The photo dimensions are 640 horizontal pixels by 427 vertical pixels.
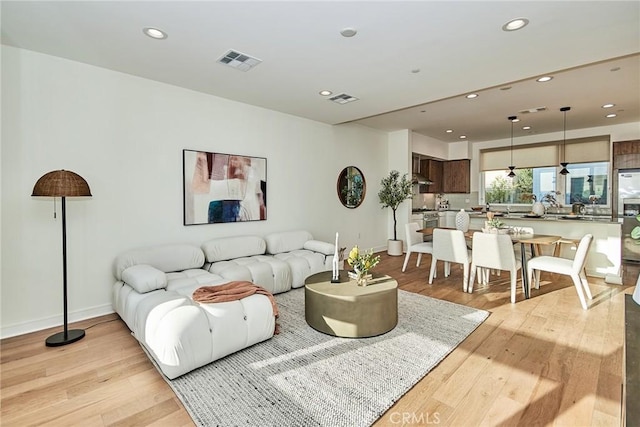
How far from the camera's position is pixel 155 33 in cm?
272

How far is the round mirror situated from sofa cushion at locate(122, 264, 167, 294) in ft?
13.0

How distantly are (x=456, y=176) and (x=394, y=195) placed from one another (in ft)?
9.64

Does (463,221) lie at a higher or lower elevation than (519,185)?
lower

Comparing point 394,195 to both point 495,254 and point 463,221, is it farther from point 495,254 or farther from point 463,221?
point 495,254

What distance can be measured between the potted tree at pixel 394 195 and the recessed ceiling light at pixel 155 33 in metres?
5.31

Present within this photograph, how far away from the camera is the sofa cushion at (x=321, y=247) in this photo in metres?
4.79

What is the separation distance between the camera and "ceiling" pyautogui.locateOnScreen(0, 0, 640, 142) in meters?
2.37

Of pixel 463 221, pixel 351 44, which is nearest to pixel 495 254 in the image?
pixel 463 221

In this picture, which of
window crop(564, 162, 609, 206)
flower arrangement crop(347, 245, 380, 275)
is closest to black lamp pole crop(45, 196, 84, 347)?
flower arrangement crop(347, 245, 380, 275)

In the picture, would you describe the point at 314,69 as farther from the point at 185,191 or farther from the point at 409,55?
the point at 185,191

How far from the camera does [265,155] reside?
5.03 metres

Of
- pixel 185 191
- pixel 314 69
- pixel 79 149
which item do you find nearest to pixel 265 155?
pixel 185 191

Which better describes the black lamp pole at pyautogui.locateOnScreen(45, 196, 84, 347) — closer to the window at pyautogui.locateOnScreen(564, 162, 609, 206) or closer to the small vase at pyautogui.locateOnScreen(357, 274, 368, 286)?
the small vase at pyautogui.locateOnScreen(357, 274, 368, 286)

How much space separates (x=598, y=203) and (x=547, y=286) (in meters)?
4.12
